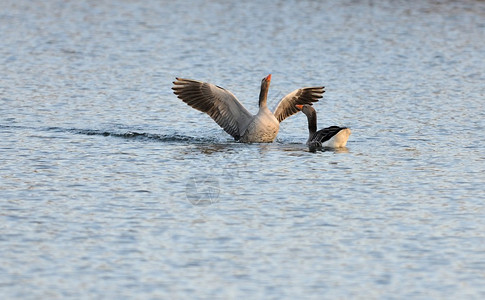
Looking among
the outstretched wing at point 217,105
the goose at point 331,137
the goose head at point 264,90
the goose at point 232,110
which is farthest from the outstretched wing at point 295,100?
the goose at point 331,137

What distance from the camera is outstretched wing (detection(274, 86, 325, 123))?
18344 millimetres

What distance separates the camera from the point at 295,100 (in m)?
18.7

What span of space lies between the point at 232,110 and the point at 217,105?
285 millimetres

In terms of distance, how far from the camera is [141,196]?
12680mm

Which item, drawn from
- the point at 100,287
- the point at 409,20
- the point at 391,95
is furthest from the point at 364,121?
the point at 409,20

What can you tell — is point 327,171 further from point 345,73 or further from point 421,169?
point 345,73

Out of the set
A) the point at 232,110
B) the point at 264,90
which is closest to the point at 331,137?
the point at 264,90

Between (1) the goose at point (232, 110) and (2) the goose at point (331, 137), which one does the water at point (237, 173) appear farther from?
(1) the goose at point (232, 110)

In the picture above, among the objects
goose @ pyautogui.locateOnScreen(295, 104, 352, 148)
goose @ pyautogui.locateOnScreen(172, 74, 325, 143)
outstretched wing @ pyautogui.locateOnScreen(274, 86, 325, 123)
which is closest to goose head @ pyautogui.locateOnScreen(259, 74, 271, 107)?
goose @ pyautogui.locateOnScreen(172, 74, 325, 143)

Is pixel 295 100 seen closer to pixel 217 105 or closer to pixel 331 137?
pixel 217 105

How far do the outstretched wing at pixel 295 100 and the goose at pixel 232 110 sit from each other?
0.41 metres

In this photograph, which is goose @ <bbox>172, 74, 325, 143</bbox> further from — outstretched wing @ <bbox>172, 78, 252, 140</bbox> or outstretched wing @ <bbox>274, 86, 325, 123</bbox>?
outstretched wing @ <bbox>274, 86, 325, 123</bbox>

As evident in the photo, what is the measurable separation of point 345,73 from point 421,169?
10.8 meters

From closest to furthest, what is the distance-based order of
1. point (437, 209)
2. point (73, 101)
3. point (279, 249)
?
point (279, 249), point (437, 209), point (73, 101)
